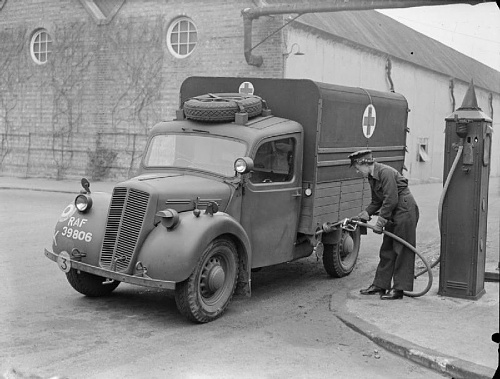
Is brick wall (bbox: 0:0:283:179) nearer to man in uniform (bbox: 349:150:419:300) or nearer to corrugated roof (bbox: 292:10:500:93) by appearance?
corrugated roof (bbox: 292:10:500:93)

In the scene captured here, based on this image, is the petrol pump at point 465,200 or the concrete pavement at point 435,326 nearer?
the concrete pavement at point 435,326

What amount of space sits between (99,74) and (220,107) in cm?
1646

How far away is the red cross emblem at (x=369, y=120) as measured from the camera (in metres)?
9.51

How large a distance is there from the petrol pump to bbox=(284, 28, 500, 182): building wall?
11944mm

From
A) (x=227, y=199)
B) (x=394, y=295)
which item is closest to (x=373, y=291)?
(x=394, y=295)

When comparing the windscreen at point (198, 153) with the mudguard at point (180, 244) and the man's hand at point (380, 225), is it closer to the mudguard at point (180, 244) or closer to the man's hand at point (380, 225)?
the mudguard at point (180, 244)

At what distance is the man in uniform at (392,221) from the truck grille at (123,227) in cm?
250

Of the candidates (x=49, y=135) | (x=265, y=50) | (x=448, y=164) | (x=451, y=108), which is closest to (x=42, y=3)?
(x=49, y=135)

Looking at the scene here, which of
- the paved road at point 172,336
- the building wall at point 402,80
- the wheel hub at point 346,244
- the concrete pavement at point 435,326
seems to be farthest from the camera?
the building wall at point 402,80

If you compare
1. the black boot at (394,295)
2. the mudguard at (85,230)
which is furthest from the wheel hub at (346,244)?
the mudguard at (85,230)

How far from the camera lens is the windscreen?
763cm

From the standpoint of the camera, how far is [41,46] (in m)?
25.0

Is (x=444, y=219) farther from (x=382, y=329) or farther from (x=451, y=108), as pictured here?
(x=451, y=108)

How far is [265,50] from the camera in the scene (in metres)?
19.4
